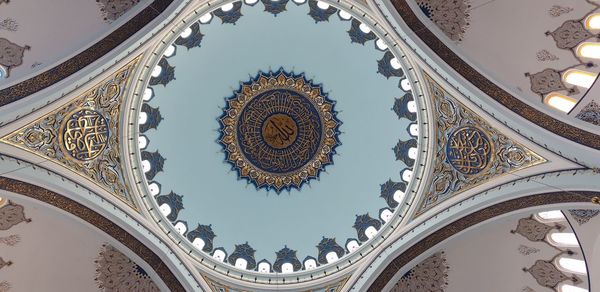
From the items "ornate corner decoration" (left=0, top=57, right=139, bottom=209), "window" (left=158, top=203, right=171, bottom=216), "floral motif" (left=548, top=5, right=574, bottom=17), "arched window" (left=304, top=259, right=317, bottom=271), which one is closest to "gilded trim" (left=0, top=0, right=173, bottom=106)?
"ornate corner decoration" (left=0, top=57, right=139, bottom=209)

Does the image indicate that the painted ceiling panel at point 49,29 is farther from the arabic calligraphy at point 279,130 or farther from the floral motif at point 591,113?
the floral motif at point 591,113

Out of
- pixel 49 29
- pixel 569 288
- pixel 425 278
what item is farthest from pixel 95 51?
pixel 569 288

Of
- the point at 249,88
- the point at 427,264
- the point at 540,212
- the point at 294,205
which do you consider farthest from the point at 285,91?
the point at 540,212

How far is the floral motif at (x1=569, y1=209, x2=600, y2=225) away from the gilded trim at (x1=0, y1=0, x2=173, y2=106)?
8312mm

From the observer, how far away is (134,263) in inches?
363

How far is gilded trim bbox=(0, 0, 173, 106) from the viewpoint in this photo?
Answer: 7.73 m

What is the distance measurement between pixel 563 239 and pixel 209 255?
785 cm

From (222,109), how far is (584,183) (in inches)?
357

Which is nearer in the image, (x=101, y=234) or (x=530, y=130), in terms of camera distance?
(x=530, y=130)

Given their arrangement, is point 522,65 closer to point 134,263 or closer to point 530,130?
point 530,130

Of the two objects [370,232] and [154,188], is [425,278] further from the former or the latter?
[154,188]

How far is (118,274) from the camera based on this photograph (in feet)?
30.2

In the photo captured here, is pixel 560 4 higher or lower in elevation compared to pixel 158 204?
higher

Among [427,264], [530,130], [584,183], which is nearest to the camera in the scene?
[584,183]
